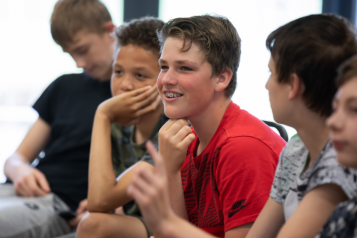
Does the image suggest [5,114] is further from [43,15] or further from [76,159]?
[76,159]

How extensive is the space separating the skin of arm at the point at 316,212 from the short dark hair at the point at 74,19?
1.33 meters

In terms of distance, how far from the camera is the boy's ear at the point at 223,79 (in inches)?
43.4

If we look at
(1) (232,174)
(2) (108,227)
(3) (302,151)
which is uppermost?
(3) (302,151)

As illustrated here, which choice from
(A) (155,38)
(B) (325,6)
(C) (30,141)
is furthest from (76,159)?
(B) (325,6)

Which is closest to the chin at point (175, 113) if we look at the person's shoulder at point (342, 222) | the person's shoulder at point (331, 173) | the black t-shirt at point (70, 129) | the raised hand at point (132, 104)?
the raised hand at point (132, 104)

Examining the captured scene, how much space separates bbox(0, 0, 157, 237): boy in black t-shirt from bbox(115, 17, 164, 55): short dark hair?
0.92 ft

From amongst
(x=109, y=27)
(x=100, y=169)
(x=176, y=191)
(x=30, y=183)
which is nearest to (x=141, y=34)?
(x=109, y=27)

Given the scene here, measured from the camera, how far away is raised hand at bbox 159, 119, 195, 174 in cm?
102

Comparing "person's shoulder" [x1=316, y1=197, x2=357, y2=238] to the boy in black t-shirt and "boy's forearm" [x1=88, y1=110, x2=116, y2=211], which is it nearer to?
"boy's forearm" [x1=88, y1=110, x2=116, y2=211]

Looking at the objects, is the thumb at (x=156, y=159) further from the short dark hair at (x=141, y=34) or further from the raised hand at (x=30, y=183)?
the raised hand at (x=30, y=183)

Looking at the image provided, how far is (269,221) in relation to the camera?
835mm

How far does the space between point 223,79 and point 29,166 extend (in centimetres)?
101

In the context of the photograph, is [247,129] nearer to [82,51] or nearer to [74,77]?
[82,51]

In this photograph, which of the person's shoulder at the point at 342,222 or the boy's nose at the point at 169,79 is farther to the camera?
the boy's nose at the point at 169,79
